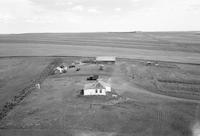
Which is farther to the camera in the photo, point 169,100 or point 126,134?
point 169,100

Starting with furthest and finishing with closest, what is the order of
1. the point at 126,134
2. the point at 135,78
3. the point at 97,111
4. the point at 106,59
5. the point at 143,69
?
the point at 106,59 → the point at 143,69 → the point at 135,78 → the point at 97,111 → the point at 126,134

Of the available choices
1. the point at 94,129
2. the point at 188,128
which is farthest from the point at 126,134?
the point at 188,128

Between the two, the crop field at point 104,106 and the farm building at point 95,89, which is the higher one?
the farm building at point 95,89

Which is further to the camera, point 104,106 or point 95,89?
point 95,89

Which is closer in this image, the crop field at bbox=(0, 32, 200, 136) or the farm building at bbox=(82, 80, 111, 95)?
the crop field at bbox=(0, 32, 200, 136)

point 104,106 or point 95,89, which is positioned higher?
point 95,89

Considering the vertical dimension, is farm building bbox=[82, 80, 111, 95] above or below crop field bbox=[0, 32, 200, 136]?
above

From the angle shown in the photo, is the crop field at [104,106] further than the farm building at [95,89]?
No

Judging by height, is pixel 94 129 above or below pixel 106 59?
Result: below

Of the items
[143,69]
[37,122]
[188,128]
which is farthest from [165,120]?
[143,69]

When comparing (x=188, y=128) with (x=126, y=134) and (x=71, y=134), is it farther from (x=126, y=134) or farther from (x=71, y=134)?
(x=71, y=134)

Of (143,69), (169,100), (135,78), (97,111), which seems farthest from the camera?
(143,69)
